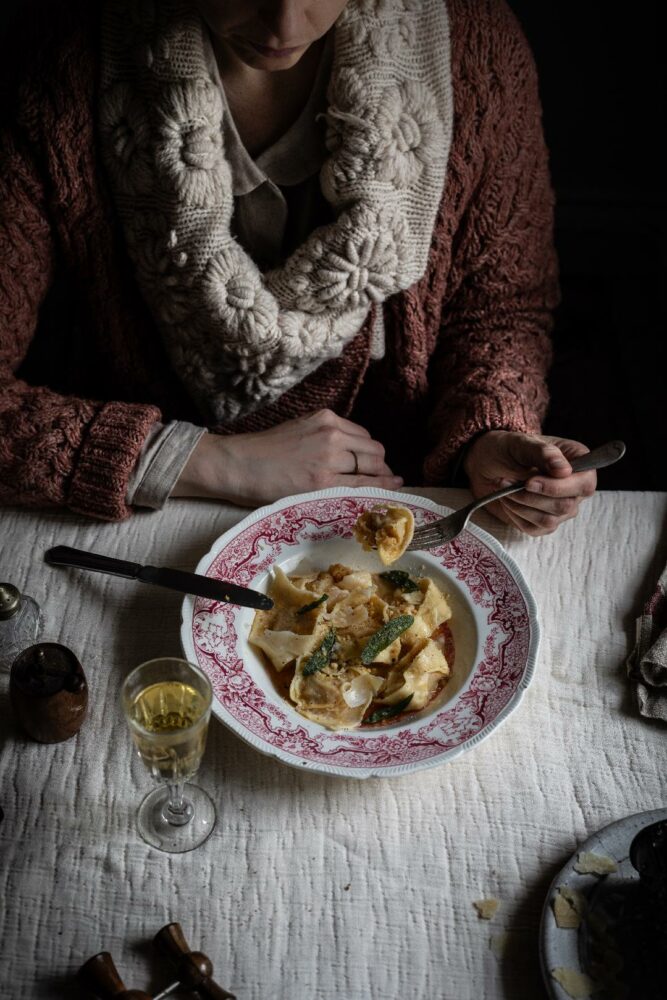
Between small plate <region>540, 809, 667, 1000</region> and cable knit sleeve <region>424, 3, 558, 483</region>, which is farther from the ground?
cable knit sleeve <region>424, 3, 558, 483</region>

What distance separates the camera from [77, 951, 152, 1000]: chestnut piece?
0.87m

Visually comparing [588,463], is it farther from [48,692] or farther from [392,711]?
[48,692]

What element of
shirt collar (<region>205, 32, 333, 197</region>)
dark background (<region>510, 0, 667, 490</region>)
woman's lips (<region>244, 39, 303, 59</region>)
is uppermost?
woman's lips (<region>244, 39, 303, 59</region>)

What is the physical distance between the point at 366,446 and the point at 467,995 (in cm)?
86

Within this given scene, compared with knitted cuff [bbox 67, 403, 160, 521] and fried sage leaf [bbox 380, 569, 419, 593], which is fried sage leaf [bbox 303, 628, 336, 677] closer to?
fried sage leaf [bbox 380, 569, 419, 593]

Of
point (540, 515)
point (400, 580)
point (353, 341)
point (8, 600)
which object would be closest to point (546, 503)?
point (540, 515)

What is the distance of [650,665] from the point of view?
1164 millimetres

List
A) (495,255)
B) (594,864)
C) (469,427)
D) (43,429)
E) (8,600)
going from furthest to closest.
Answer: (495,255), (469,427), (43,429), (8,600), (594,864)

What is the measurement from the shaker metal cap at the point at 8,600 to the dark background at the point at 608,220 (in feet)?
5.54

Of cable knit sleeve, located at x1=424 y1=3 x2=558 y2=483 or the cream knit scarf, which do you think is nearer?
the cream knit scarf

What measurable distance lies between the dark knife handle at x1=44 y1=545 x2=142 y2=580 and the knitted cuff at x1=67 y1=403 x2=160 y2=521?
0.08m

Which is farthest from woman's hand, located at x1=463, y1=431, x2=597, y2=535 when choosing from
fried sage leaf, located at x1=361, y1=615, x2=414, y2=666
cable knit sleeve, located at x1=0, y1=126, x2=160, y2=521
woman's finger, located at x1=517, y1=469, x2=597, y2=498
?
cable knit sleeve, located at x1=0, y1=126, x2=160, y2=521

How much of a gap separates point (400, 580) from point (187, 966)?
56 cm

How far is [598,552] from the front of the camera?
1.36 meters
